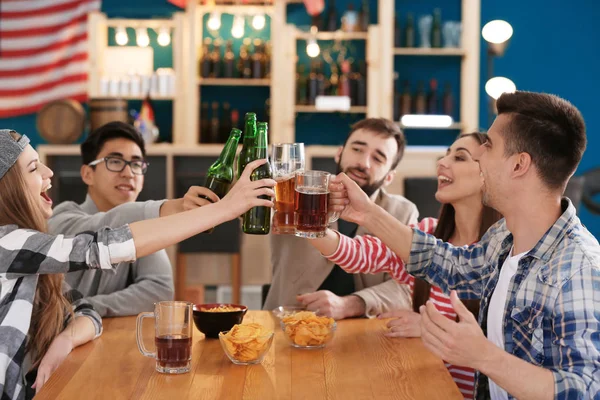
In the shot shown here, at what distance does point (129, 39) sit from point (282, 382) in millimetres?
5491

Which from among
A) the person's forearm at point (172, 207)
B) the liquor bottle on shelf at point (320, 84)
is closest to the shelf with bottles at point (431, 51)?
the liquor bottle on shelf at point (320, 84)

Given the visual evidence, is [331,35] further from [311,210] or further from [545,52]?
[311,210]

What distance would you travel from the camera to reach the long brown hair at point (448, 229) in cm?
248

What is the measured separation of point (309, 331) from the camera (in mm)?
1931

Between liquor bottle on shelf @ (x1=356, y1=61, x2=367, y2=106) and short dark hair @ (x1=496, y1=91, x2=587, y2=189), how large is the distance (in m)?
4.63

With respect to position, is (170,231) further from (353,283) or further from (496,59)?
(496,59)

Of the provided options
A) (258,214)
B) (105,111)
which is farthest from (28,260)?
(105,111)

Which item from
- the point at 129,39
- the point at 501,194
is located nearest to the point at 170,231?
the point at 501,194

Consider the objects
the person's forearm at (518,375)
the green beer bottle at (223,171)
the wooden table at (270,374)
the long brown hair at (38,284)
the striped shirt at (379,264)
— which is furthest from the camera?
the striped shirt at (379,264)

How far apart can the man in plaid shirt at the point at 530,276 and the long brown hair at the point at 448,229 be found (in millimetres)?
337

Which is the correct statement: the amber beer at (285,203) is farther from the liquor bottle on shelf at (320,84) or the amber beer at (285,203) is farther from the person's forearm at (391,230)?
the liquor bottle on shelf at (320,84)

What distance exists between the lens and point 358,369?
1.80 meters

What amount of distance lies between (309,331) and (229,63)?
4.77m

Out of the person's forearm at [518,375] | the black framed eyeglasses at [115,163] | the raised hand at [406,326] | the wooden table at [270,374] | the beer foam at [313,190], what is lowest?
the wooden table at [270,374]
